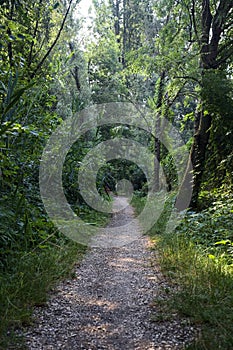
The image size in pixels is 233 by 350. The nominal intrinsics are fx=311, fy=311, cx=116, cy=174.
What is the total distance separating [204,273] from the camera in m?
3.46

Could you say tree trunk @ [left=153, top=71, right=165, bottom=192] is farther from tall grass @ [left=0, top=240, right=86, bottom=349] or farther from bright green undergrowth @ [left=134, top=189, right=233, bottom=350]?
tall grass @ [left=0, top=240, right=86, bottom=349]

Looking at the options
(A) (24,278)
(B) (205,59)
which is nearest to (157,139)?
(B) (205,59)

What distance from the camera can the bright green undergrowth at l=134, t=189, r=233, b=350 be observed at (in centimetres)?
235

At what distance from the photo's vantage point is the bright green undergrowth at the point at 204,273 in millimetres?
2346

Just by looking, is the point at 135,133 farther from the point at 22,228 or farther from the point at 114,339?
the point at 114,339

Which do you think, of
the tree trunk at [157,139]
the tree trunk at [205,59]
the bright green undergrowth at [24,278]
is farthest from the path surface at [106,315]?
the tree trunk at [157,139]

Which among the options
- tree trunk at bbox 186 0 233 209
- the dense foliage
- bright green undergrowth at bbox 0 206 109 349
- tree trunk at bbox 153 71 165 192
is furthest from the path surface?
tree trunk at bbox 153 71 165 192

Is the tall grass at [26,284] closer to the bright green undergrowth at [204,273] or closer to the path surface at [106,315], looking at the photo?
the path surface at [106,315]

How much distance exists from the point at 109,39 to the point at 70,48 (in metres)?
5.03

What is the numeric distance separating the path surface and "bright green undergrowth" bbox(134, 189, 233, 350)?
6.6 inches

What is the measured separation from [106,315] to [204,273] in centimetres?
124

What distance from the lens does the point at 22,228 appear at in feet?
12.5

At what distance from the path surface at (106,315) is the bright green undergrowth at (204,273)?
17cm

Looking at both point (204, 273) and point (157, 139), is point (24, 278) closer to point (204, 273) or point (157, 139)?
point (204, 273)
